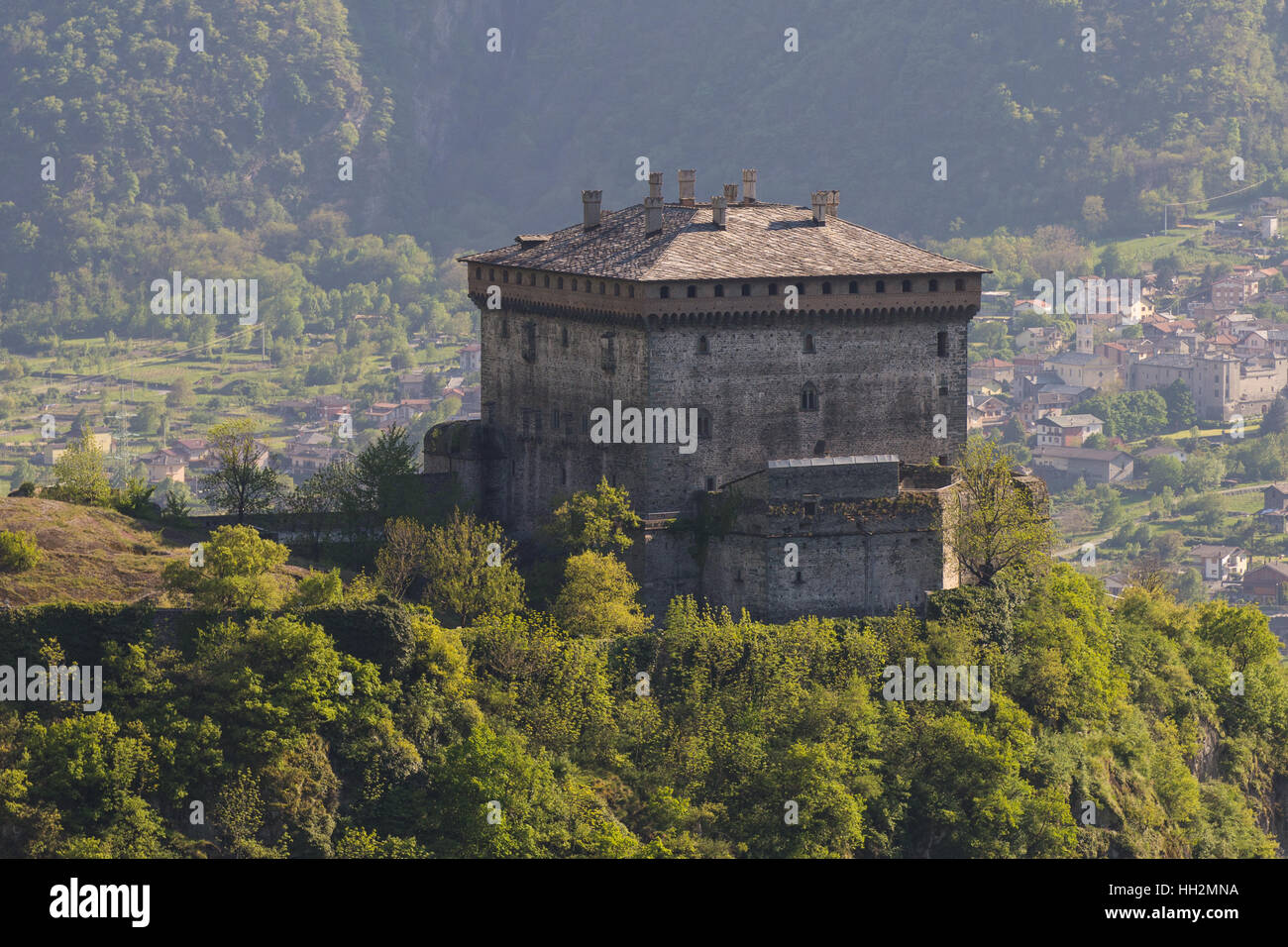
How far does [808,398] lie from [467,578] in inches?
519

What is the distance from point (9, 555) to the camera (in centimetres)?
7038

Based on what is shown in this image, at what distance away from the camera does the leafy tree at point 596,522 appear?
76.3 m

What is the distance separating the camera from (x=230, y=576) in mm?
69750

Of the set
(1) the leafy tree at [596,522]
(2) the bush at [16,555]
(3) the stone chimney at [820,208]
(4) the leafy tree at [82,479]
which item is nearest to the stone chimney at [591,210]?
(3) the stone chimney at [820,208]

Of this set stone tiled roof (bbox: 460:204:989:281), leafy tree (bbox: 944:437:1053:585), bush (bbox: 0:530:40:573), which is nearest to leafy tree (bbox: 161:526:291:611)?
bush (bbox: 0:530:40:573)

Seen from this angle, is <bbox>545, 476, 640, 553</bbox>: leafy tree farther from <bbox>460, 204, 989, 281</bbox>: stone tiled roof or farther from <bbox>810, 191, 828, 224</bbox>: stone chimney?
<bbox>810, 191, 828, 224</bbox>: stone chimney

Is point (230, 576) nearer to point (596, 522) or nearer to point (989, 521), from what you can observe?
point (596, 522)

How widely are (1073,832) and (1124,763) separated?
6766 mm

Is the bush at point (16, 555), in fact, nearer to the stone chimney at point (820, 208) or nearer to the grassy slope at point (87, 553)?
the grassy slope at point (87, 553)

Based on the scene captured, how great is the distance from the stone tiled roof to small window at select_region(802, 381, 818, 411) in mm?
3761

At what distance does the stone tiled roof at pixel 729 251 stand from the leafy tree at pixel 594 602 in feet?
31.5
